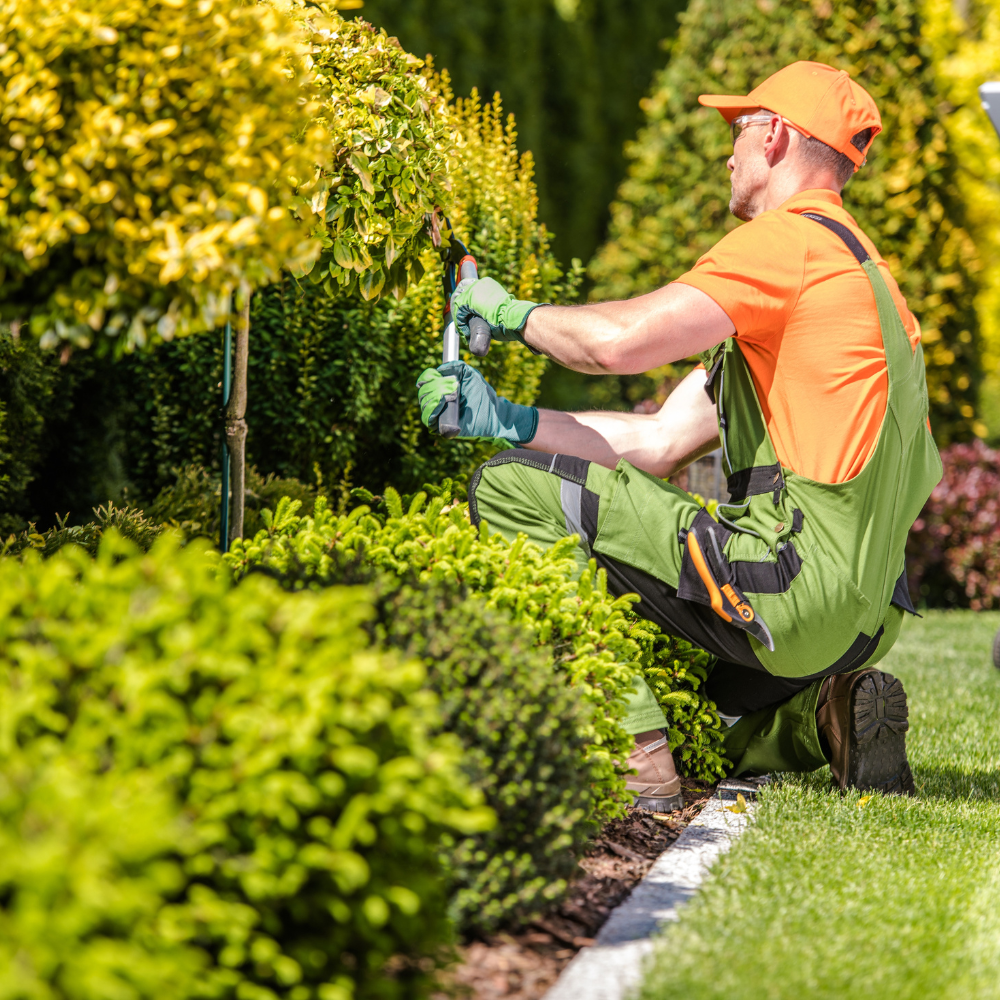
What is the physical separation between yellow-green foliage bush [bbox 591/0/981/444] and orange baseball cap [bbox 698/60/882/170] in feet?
14.4

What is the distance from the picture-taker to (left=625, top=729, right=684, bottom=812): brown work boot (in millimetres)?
2602

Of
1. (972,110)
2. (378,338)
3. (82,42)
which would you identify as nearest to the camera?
(82,42)

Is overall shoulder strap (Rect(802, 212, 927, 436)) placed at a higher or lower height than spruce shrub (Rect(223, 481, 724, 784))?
higher

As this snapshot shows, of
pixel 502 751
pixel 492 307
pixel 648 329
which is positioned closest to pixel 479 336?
pixel 492 307

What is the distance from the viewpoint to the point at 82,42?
170 centimetres

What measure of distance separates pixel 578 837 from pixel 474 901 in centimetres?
28

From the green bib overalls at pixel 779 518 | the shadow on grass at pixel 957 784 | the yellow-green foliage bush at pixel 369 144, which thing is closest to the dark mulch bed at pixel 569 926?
the green bib overalls at pixel 779 518

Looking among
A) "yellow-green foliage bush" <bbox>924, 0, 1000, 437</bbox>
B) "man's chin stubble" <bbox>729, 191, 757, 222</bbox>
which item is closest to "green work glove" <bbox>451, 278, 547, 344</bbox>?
"man's chin stubble" <bbox>729, 191, 757, 222</bbox>

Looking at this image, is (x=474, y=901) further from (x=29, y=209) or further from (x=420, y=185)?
(x=420, y=185)

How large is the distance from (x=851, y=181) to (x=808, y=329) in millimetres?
5080

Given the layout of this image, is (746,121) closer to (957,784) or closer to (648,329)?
(648,329)

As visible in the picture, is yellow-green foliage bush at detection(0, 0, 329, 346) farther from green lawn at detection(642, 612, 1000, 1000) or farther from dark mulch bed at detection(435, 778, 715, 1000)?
green lawn at detection(642, 612, 1000, 1000)

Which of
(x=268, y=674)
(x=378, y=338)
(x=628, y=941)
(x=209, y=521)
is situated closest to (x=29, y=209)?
(x=268, y=674)

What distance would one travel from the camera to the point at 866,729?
2732 millimetres
